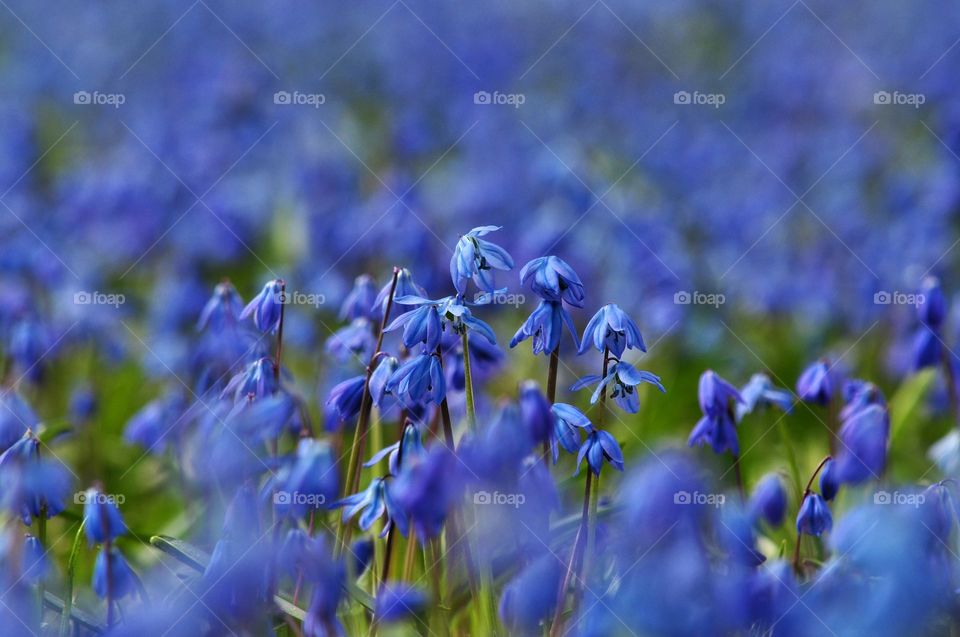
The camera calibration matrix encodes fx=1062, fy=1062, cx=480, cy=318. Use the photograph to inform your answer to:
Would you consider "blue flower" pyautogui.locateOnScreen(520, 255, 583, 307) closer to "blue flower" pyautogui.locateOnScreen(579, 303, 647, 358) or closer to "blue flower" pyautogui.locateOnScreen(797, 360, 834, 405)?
"blue flower" pyautogui.locateOnScreen(579, 303, 647, 358)

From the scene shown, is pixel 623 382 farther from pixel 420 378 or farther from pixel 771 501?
pixel 771 501

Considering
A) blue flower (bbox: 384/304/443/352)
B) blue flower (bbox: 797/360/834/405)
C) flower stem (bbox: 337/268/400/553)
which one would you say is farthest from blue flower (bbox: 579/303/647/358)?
blue flower (bbox: 797/360/834/405)

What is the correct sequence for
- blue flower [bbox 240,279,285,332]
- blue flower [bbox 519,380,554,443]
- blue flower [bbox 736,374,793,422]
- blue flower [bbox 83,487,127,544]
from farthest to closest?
1. blue flower [bbox 736,374,793,422]
2. blue flower [bbox 240,279,285,332]
3. blue flower [bbox 83,487,127,544]
4. blue flower [bbox 519,380,554,443]

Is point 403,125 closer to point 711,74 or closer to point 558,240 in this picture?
point 558,240

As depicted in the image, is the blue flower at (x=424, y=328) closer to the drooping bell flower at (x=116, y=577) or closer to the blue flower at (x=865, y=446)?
the drooping bell flower at (x=116, y=577)

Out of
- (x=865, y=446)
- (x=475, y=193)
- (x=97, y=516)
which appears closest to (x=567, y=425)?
(x=865, y=446)

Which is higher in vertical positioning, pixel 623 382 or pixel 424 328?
pixel 424 328
